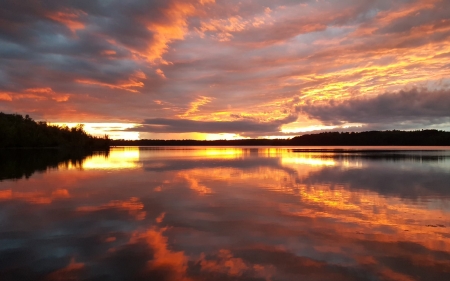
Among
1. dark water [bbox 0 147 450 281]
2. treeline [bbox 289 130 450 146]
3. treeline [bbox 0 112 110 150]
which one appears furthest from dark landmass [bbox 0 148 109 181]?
treeline [bbox 289 130 450 146]

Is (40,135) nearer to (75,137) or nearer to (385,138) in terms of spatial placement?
(75,137)

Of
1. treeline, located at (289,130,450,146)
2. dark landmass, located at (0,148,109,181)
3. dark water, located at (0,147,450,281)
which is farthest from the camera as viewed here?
treeline, located at (289,130,450,146)

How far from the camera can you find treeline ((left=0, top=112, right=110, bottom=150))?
84.1 meters

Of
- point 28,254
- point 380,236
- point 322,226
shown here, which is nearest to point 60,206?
point 28,254

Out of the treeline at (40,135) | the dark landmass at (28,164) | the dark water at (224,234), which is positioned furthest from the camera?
the treeline at (40,135)

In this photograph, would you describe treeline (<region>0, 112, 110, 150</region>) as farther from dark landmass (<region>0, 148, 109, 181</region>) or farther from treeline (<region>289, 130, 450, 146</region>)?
treeline (<region>289, 130, 450, 146</region>)

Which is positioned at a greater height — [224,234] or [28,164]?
[28,164]

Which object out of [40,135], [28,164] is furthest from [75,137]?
[28,164]

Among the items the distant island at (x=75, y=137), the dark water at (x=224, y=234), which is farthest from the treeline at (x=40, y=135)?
the dark water at (x=224, y=234)

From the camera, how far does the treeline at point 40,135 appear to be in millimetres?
84125

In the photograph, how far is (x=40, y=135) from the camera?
9444 centimetres

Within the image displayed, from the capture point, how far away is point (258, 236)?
Answer: 8.67 m

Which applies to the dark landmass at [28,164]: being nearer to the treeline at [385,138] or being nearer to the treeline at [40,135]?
the treeline at [40,135]

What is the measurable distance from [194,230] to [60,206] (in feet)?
19.7
